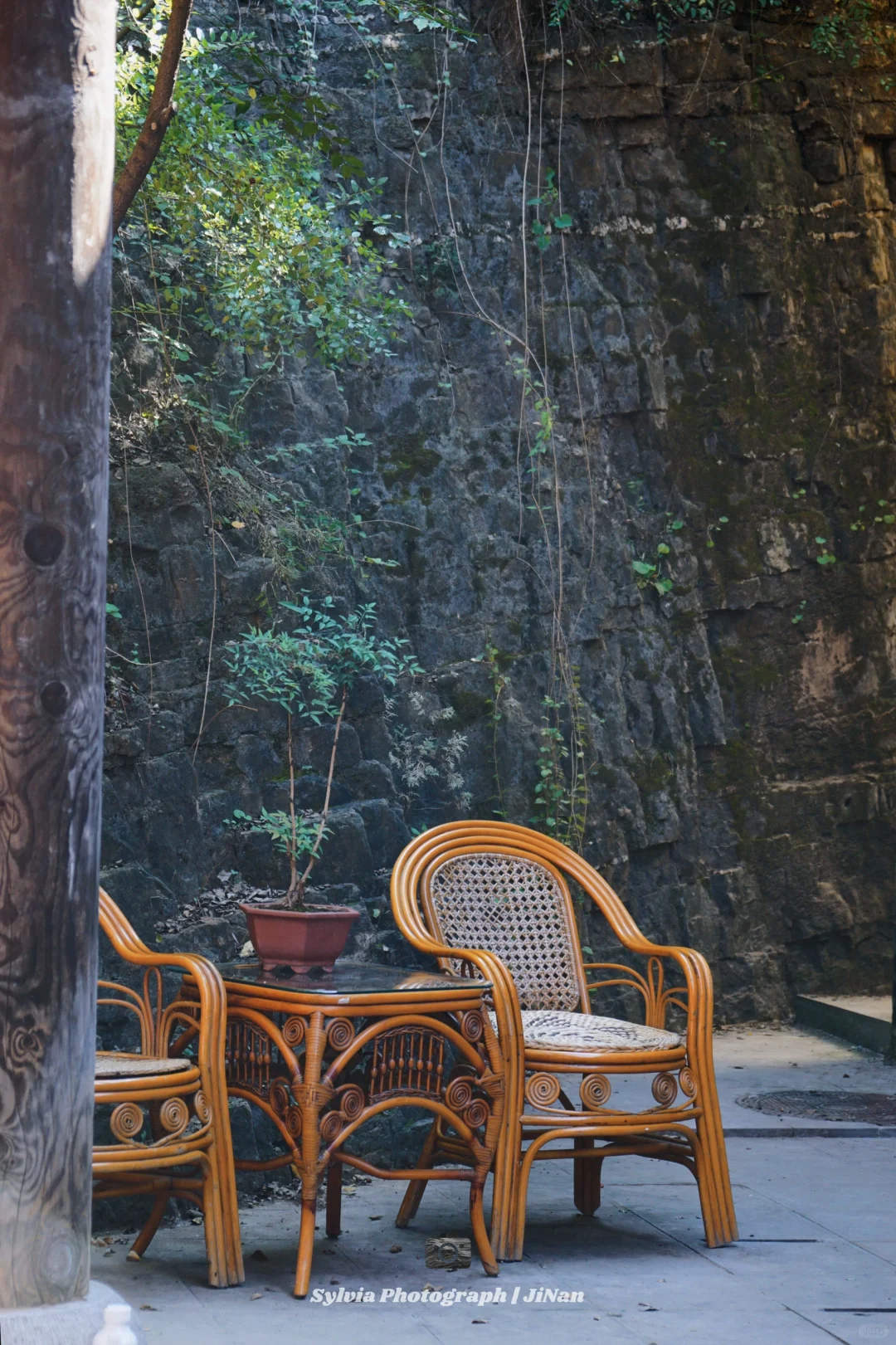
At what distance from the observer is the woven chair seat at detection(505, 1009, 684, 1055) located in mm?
3043

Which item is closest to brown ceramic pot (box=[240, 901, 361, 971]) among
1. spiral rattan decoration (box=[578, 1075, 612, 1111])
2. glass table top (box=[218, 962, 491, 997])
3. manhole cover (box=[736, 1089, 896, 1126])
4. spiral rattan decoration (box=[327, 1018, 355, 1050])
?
glass table top (box=[218, 962, 491, 997])

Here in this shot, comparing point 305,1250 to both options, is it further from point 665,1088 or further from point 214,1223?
point 665,1088

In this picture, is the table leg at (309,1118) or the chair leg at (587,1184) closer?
the table leg at (309,1118)

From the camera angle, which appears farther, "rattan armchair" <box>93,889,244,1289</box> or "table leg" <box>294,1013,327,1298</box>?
"table leg" <box>294,1013,327,1298</box>

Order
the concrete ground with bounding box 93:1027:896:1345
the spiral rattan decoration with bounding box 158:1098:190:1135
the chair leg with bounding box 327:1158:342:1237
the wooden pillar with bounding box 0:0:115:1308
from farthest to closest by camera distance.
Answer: the chair leg with bounding box 327:1158:342:1237
the spiral rattan decoration with bounding box 158:1098:190:1135
the concrete ground with bounding box 93:1027:896:1345
the wooden pillar with bounding box 0:0:115:1308

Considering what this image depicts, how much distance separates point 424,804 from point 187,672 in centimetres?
114

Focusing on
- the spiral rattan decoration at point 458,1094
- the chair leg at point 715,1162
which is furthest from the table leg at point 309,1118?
the chair leg at point 715,1162

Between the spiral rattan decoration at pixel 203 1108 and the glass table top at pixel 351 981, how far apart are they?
247 mm

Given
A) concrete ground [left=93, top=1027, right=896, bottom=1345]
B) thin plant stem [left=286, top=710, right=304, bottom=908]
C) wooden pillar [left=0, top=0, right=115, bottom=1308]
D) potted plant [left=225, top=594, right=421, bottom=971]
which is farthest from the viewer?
potted plant [left=225, top=594, right=421, bottom=971]

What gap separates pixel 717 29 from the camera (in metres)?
6.04

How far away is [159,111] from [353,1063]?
1979 millimetres

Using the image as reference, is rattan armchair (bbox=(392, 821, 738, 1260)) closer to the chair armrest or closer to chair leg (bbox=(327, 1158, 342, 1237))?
chair leg (bbox=(327, 1158, 342, 1237))

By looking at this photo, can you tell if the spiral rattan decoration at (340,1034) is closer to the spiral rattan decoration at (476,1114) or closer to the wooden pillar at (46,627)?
the spiral rattan decoration at (476,1114)

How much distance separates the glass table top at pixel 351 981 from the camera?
114 inches
